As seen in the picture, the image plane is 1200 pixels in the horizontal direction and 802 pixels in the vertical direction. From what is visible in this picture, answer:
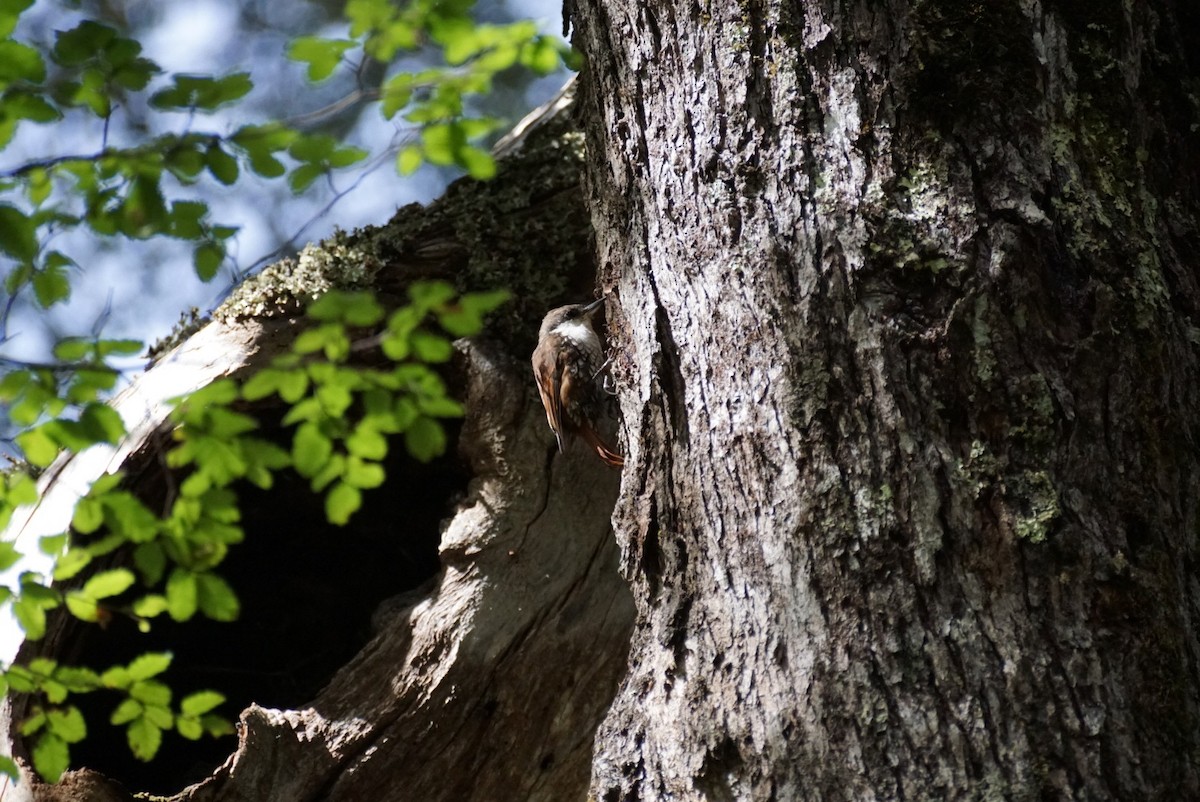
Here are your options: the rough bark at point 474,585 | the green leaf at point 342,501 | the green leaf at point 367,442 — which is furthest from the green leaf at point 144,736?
the rough bark at point 474,585

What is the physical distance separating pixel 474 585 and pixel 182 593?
171cm

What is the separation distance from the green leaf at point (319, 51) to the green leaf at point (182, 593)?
83 centimetres

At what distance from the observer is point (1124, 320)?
6.15 ft

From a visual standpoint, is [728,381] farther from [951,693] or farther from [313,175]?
[313,175]

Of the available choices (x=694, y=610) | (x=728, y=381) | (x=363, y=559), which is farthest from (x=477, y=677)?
(x=728, y=381)

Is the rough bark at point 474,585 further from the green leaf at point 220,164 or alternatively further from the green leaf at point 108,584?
the green leaf at point 220,164

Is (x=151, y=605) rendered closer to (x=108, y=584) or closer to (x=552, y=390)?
(x=108, y=584)

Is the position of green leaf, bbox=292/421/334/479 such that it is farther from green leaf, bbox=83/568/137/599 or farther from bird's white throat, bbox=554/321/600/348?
bird's white throat, bbox=554/321/600/348

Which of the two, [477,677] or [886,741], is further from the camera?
[477,677]

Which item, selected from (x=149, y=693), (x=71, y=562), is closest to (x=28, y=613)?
(x=71, y=562)

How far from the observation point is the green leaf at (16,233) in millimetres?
1467

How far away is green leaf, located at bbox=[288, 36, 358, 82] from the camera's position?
60.9 inches

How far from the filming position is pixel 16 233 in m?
1.47

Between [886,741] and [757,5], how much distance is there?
1.44 metres
